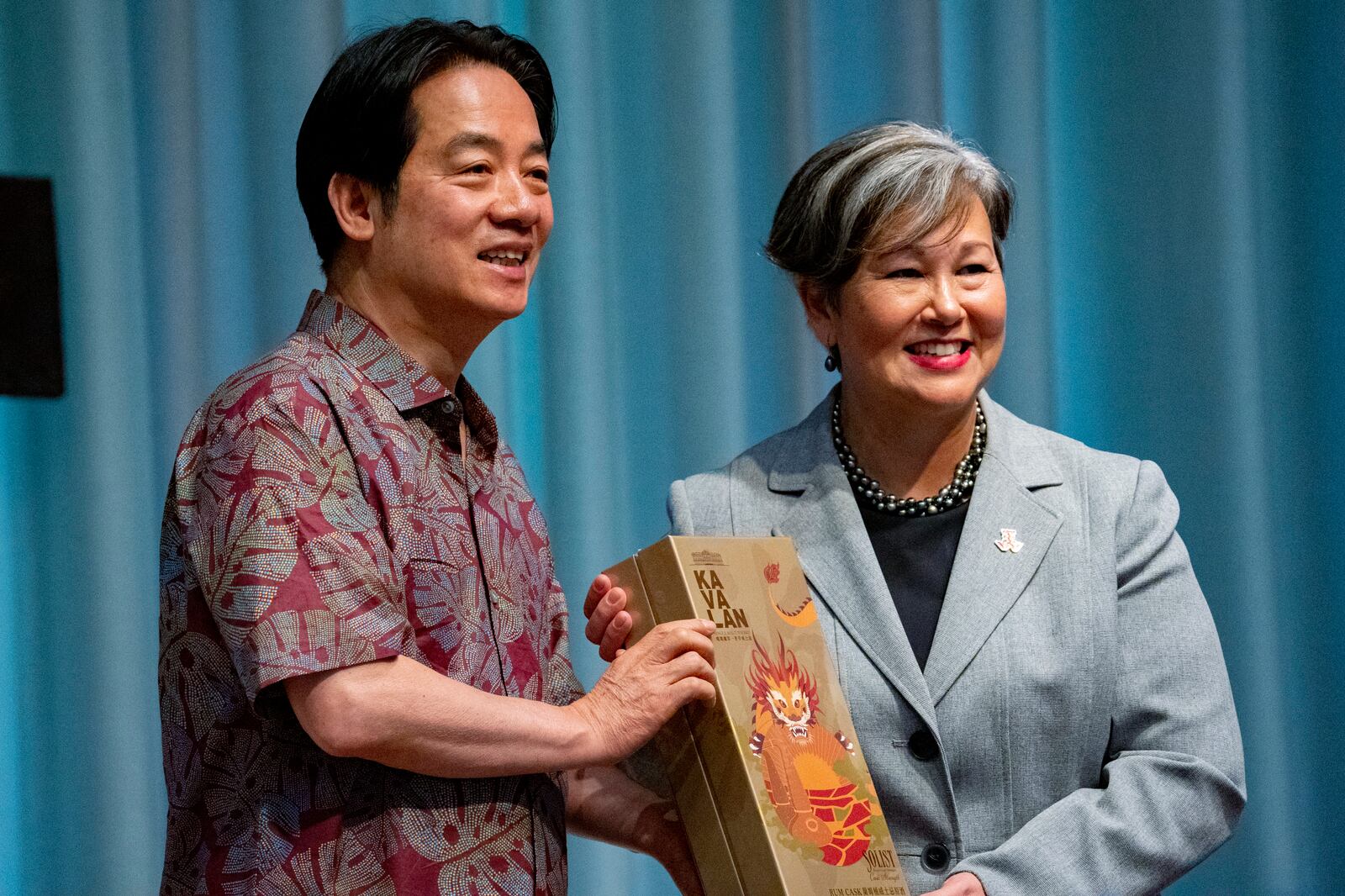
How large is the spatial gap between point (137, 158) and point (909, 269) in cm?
156

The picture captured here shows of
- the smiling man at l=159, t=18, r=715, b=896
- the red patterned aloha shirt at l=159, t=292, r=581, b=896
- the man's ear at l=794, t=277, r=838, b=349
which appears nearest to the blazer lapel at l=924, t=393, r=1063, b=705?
the man's ear at l=794, t=277, r=838, b=349

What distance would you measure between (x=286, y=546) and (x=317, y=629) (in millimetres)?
85

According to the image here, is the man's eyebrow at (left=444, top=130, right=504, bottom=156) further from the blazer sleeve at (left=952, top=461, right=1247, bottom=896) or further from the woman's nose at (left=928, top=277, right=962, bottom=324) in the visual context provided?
the blazer sleeve at (left=952, top=461, right=1247, bottom=896)

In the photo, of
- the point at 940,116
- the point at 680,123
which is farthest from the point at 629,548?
the point at 940,116

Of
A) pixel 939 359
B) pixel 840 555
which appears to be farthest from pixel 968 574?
pixel 939 359

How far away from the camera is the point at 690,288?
303 cm

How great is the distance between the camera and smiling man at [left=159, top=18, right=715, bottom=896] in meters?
1.45

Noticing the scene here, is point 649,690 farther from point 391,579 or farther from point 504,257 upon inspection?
point 504,257

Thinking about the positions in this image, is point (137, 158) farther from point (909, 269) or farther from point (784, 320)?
point (909, 269)

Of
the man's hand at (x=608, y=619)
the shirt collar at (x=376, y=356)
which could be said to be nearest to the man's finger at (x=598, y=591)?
the man's hand at (x=608, y=619)

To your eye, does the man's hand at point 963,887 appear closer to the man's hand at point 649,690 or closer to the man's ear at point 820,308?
the man's hand at point 649,690

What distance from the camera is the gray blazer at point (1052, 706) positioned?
5.71 ft

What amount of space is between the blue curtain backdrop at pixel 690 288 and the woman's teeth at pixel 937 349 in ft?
3.68

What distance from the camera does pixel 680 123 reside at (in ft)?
10.0
